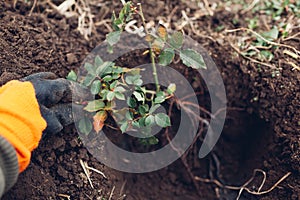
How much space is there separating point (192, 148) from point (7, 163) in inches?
40.3

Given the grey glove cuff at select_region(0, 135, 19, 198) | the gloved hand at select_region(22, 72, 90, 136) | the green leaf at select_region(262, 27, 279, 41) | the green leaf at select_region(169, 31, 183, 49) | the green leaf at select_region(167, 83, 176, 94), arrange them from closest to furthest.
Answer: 1. the grey glove cuff at select_region(0, 135, 19, 198)
2. the gloved hand at select_region(22, 72, 90, 136)
3. the green leaf at select_region(169, 31, 183, 49)
4. the green leaf at select_region(167, 83, 176, 94)
5. the green leaf at select_region(262, 27, 279, 41)

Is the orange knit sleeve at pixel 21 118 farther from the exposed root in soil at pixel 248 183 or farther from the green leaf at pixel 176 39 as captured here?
the exposed root in soil at pixel 248 183

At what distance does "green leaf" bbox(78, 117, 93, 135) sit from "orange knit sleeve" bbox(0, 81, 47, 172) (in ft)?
0.76

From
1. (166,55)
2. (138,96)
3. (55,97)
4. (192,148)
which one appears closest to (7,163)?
(55,97)

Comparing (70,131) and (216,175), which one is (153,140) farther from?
(216,175)

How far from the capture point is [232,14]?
2307mm

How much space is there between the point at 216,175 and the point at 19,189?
980 mm

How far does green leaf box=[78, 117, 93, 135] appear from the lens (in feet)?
5.88

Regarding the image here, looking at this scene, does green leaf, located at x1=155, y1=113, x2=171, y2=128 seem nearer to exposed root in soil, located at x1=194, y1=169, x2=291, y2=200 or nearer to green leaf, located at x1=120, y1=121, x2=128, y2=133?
green leaf, located at x1=120, y1=121, x2=128, y2=133

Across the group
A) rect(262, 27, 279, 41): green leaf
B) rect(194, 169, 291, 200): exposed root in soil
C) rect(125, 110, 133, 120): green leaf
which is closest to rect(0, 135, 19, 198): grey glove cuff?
rect(125, 110, 133, 120): green leaf

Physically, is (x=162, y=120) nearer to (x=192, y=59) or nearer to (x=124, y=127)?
(x=124, y=127)

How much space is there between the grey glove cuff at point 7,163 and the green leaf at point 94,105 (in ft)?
1.29

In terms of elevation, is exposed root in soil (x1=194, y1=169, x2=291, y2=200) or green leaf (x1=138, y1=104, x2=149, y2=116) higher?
green leaf (x1=138, y1=104, x2=149, y2=116)

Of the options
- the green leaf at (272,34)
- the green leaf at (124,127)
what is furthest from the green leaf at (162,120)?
the green leaf at (272,34)
